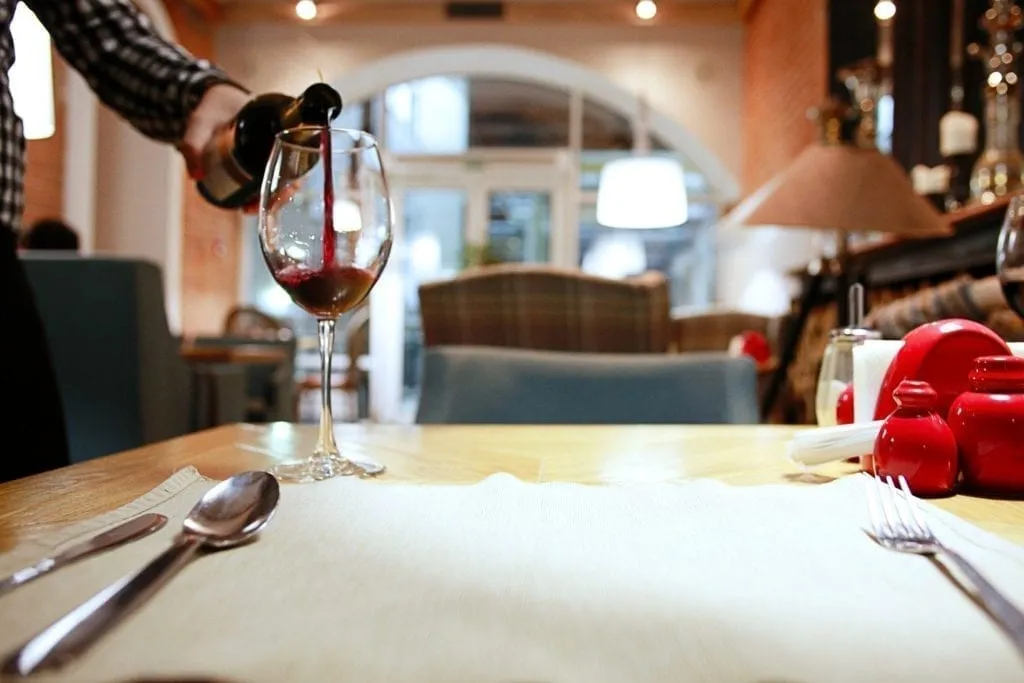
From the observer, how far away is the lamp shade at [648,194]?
515 centimetres

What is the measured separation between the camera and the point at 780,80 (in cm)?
563

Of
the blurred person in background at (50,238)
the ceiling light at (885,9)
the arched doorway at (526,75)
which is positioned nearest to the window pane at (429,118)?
the arched doorway at (526,75)

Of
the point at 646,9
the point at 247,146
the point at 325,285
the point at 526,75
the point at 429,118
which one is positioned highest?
the point at 646,9

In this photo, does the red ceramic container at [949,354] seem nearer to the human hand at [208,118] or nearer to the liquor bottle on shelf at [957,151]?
the human hand at [208,118]

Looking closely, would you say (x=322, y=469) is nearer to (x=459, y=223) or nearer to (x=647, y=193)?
(x=647, y=193)

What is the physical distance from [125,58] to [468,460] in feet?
2.26

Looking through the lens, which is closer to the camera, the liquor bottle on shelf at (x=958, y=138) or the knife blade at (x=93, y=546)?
the knife blade at (x=93, y=546)

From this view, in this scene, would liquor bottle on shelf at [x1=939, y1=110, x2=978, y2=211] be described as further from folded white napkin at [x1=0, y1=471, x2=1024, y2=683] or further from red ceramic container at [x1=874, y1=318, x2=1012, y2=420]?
folded white napkin at [x1=0, y1=471, x2=1024, y2=683]

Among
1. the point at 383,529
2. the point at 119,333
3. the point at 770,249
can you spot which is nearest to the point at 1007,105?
the point at 383,529

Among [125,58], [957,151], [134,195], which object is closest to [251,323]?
[134,195]

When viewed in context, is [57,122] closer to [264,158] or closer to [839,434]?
[264,158]

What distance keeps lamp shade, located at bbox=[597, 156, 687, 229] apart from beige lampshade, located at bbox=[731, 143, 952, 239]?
3.56 metres

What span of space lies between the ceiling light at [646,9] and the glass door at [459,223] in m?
1.72

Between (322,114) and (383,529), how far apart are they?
42 cm
